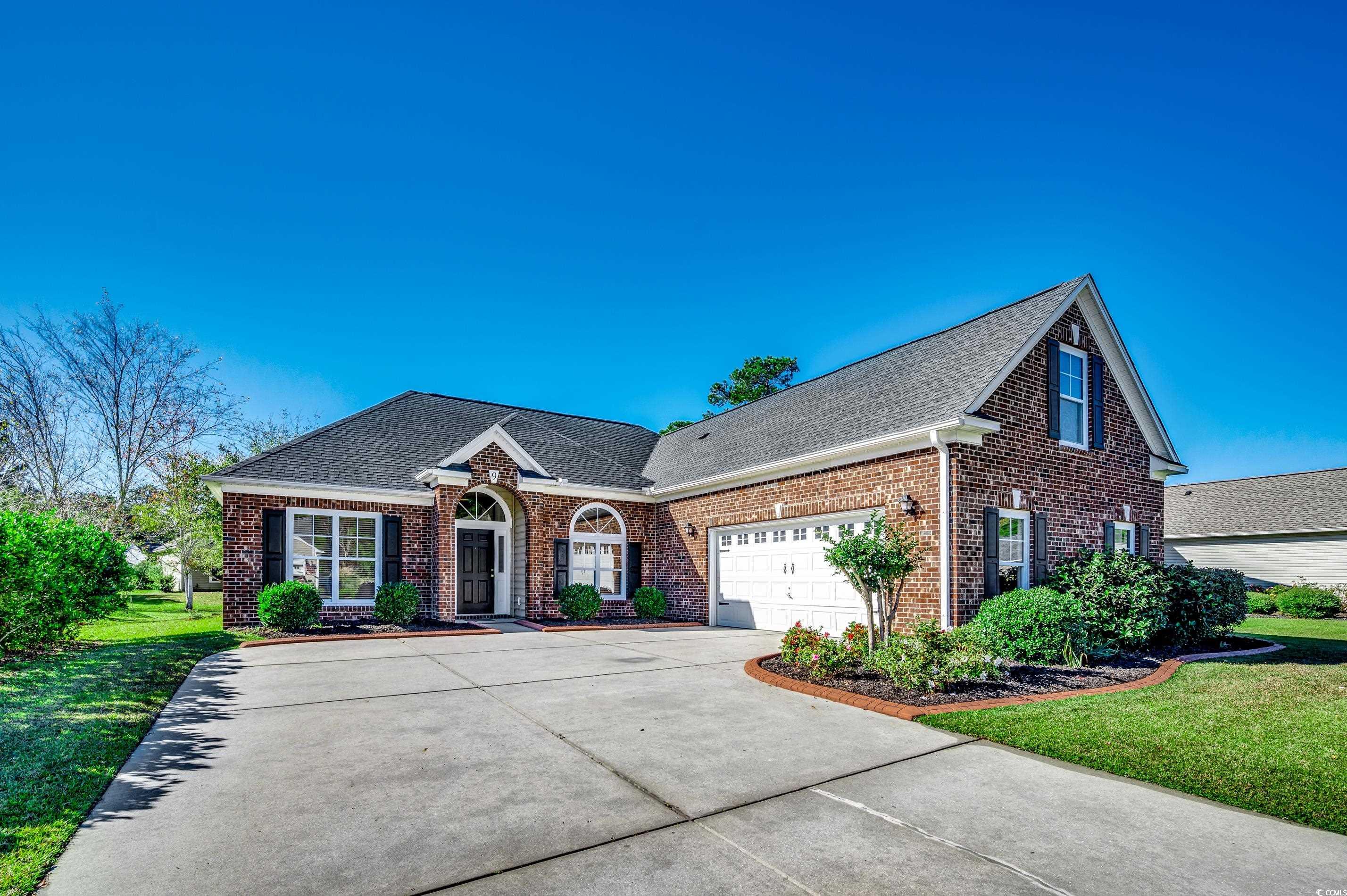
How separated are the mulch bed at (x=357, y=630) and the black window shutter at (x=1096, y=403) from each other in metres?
13.3

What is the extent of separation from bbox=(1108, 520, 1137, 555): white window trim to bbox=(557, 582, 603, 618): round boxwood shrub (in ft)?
37.6

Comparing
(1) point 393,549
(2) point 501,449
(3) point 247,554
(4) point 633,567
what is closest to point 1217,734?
(4) point 633,567

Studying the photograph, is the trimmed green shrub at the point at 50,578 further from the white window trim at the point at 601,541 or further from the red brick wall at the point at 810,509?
the red brick wall at the point at 810,509

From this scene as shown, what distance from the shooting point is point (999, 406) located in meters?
11.8

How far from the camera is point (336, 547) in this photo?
15.4m

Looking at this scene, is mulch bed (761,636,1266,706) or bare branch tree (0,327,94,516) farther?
bare branch tree (0,327,94,516)

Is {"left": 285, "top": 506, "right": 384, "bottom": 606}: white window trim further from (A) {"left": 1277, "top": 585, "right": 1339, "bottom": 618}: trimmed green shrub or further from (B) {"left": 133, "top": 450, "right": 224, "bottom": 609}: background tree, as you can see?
(A) {"left": 1277, "top": 585, "right": 1339, "bottom": 618}: trimmed green shrub

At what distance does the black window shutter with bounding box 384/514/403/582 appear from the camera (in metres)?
15.8

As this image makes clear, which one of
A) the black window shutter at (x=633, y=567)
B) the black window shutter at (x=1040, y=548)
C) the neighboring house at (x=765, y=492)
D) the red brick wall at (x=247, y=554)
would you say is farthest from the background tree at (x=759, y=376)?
the black window shutter at (x=1040, y=548)

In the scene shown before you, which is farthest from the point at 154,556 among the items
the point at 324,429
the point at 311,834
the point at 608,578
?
the point at 311,834

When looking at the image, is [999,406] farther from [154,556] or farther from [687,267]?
[154,556]

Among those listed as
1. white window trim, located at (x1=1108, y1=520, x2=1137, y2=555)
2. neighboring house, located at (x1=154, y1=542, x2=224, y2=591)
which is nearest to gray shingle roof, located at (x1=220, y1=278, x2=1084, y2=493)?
white window trim, located at (x1=1108, y1=520, x2=1137, y2=555)

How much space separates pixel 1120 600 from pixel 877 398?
573cm

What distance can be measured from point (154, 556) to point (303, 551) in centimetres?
1420
